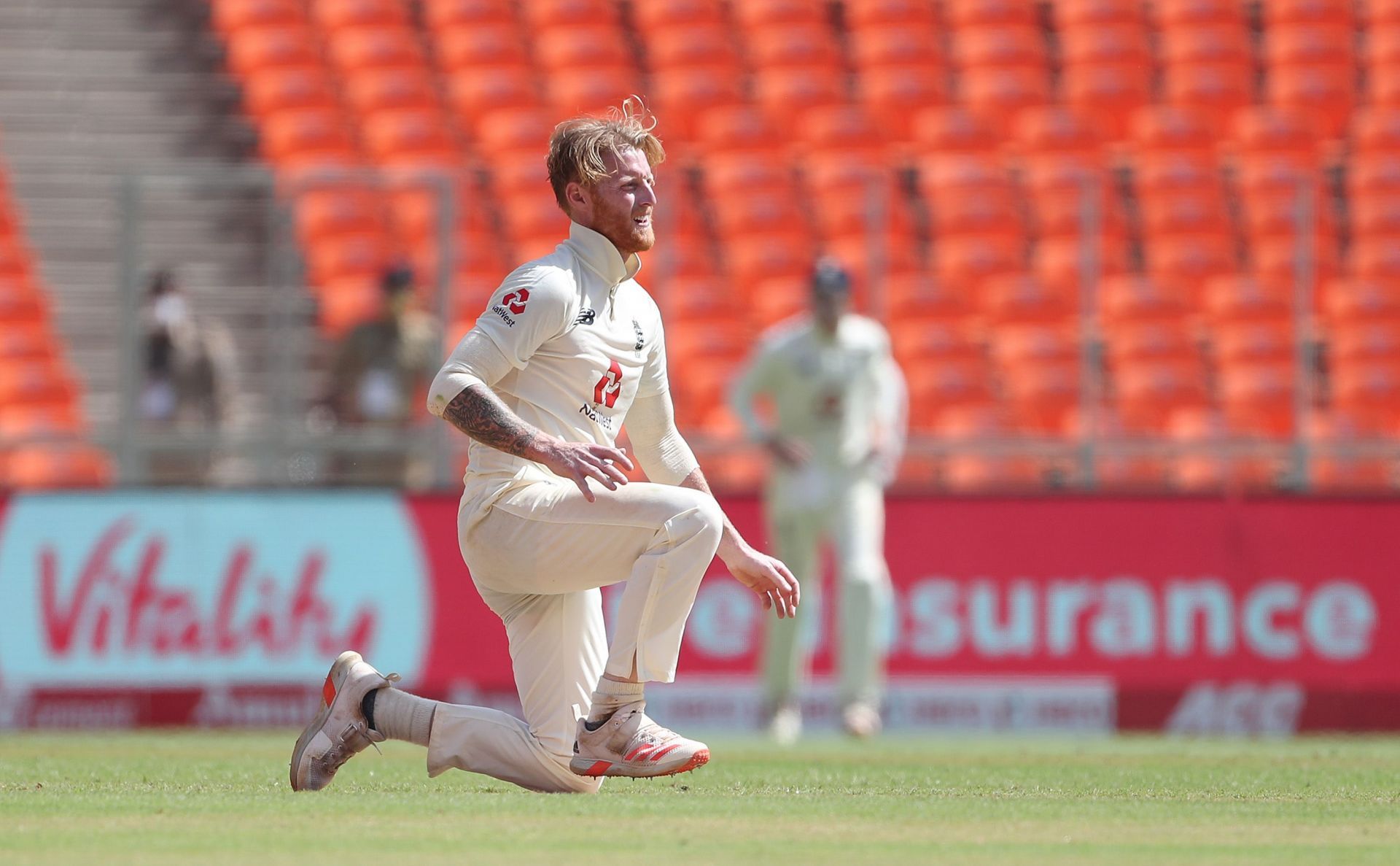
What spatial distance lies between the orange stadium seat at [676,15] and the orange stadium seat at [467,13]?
113 cm

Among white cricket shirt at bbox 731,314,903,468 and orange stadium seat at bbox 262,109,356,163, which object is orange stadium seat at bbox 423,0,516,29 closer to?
orange stadium seat at bbox 262,109,356,163

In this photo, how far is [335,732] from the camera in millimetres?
6473

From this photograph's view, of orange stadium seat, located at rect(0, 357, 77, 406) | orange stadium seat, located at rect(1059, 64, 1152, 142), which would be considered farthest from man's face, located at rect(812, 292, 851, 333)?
orange stadium seat, located at rect(1059, 64, 1152, 142)

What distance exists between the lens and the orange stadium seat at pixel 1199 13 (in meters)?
18.1

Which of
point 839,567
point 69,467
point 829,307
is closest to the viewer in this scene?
point 839,567

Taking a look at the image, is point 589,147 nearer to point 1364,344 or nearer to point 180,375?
point 180,375

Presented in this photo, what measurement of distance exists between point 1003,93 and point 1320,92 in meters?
2.59

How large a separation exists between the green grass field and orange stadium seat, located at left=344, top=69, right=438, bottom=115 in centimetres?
929

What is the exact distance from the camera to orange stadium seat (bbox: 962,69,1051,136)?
1755 centimetres

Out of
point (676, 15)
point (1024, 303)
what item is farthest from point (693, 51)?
point (1024, 303)

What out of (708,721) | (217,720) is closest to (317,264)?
(217,720)

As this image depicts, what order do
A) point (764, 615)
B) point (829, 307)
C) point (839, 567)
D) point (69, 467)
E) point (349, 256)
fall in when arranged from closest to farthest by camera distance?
1. point (839, 567)
2. point (829, 307)
3. point (764, 615)
4. point (69, 467)
5. point (349, 256)

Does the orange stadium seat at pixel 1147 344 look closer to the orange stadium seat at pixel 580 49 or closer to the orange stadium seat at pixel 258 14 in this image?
the orange stadium seat at pixel 580 49

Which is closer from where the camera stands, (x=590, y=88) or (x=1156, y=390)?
(x=1156, y=390)
